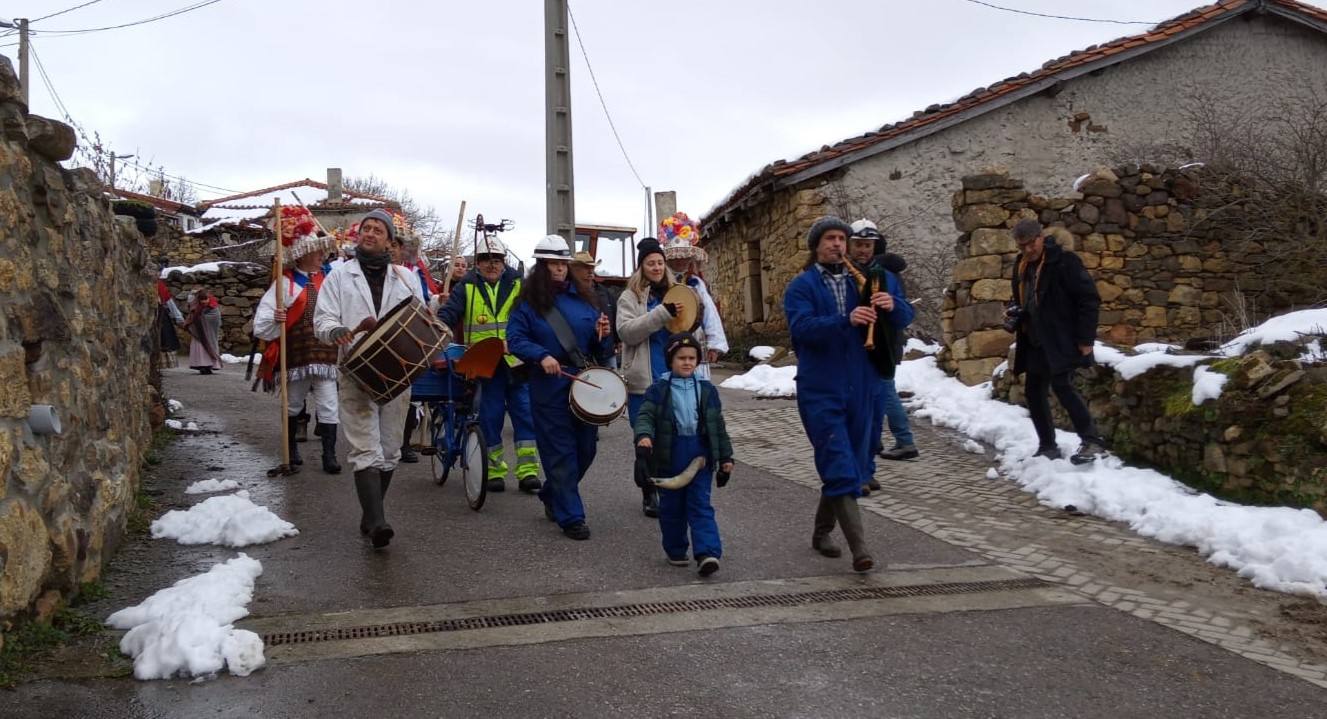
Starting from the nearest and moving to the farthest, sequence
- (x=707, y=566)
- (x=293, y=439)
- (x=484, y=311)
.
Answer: (x=707, y=566), (x=484, y=311), (x=293, y=439)

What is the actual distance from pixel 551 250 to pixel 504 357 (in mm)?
1058

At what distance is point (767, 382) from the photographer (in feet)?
43.6

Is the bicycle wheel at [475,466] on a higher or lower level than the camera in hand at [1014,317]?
lower

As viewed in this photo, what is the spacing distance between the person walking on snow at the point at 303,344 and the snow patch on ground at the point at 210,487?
79 centimetres

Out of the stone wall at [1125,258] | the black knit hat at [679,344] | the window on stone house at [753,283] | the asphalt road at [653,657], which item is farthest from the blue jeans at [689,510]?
the window on stone house at [753,283]

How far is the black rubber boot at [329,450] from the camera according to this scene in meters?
7.79

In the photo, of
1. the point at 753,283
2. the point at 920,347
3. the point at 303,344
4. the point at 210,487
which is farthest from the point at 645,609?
the point at 753,283

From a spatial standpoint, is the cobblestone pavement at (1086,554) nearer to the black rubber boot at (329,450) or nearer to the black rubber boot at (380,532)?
the black rubber boot at (380,532)

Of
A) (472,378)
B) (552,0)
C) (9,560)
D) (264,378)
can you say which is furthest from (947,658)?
(552,0)

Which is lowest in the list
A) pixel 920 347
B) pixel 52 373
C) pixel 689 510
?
pixel 689 510

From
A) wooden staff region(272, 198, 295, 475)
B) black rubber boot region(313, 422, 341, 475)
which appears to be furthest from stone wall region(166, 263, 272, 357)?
wooden staff region(272, 198, 295, 475)

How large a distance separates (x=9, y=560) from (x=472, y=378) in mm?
3775

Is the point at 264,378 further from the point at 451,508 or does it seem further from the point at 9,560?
the point at 9,560

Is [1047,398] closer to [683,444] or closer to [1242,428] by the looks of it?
[1242,428]
